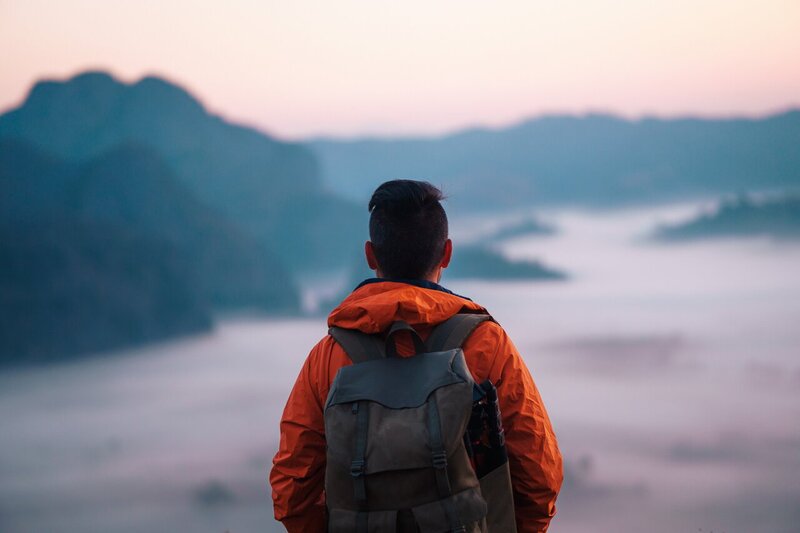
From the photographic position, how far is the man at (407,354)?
2.57 meters

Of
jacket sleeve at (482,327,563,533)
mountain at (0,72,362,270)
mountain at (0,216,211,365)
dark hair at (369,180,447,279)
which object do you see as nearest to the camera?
jacket sleeve at (482,327,563,533)

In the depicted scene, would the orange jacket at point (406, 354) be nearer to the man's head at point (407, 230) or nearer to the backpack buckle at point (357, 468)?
the man's head at point (407, 230)

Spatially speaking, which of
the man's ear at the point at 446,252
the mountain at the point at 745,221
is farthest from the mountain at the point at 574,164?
the man's ear at the point at 446,252

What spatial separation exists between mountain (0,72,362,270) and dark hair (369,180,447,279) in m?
54.3

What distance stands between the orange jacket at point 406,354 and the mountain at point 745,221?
204 feet

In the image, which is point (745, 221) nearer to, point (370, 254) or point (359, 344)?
point (370, 254)

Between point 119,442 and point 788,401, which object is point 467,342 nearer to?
point 119,442

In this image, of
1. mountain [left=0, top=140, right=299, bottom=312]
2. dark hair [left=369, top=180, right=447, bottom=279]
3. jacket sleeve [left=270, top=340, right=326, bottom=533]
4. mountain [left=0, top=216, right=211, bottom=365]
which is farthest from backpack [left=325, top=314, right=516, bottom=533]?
mountain [left=0, top=216, right=211, bottom=365]

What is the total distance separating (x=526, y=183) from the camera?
65.7 m

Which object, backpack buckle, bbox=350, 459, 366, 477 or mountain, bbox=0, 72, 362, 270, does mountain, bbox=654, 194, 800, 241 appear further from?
backpack buckle, bbox=350, 459, 366, 477

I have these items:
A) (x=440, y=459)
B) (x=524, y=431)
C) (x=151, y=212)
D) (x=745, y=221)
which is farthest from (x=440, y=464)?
(x=745, y=221)

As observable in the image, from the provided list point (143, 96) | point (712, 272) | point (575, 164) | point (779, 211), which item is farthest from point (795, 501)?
point (143, 96)

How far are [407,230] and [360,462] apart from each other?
32.8 inches

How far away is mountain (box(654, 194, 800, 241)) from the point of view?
61.8 m
